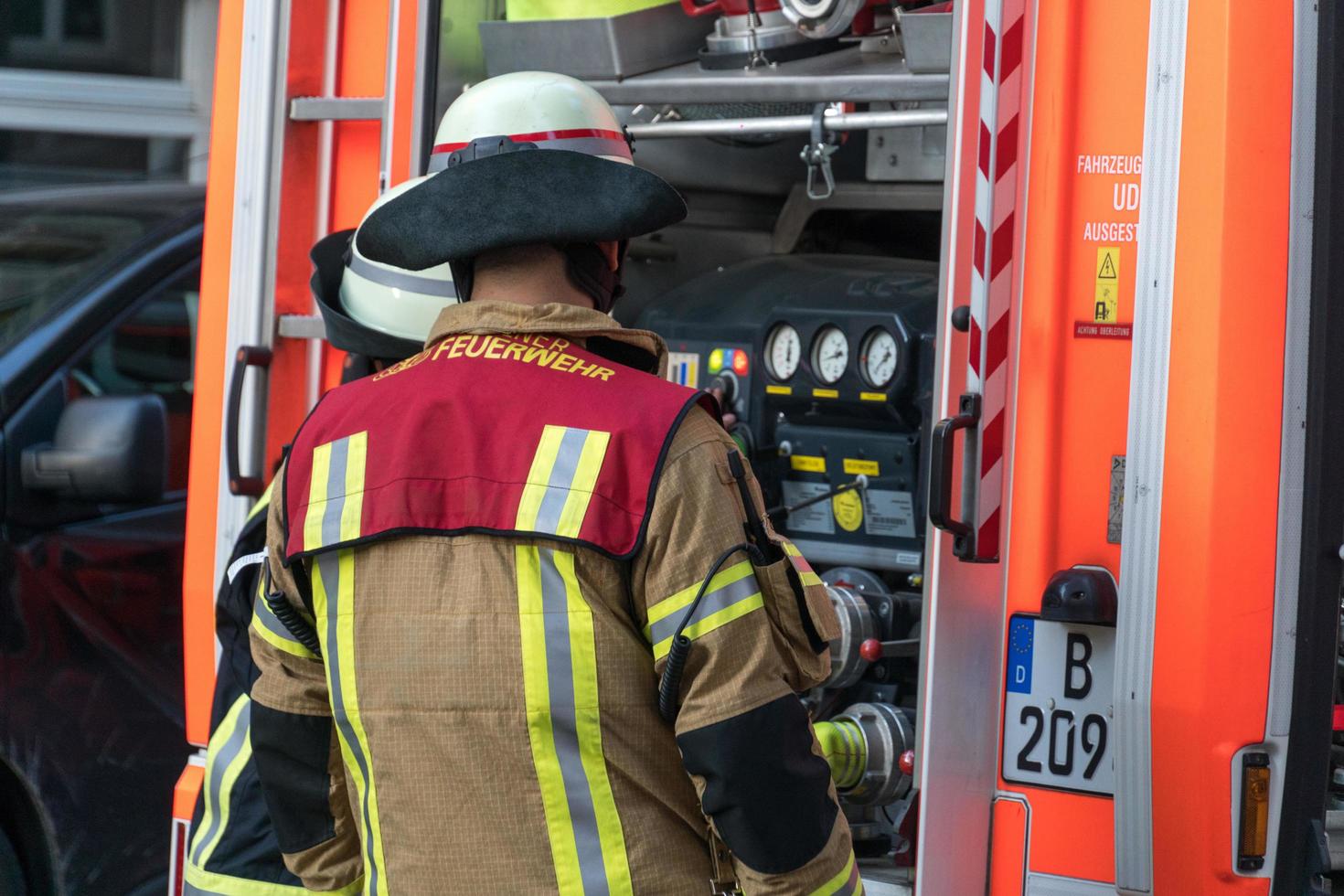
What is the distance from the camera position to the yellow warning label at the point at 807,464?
3262 mm

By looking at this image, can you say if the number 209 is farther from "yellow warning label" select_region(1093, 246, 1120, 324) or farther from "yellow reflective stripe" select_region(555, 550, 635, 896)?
"yellow reflective stripe" select_region(555, 550, 635, 896)

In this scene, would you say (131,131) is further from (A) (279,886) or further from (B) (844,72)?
(A) (279,886)

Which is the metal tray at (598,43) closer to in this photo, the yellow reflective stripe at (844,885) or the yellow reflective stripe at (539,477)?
the yellow reflective stripe at (539,477)

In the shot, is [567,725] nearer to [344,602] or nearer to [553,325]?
[344,602]

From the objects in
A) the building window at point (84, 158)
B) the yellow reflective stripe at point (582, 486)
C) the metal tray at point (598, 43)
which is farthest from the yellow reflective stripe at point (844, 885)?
the building window at point (84, 158)

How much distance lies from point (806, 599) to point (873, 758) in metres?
1.12

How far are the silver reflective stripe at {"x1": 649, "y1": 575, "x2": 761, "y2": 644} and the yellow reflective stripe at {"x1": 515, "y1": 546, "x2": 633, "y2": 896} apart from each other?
0.07 m

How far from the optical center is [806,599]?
1.77 metres

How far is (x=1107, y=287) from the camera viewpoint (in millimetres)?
2365

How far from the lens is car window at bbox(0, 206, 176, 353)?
12.1 feet


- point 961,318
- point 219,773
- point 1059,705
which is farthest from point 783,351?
point 219,773

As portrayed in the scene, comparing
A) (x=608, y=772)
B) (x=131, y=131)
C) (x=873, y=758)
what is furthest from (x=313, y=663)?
(x=131, y=131)

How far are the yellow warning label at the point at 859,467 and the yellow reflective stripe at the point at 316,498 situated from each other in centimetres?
149

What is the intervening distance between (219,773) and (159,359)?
1.97 meters
